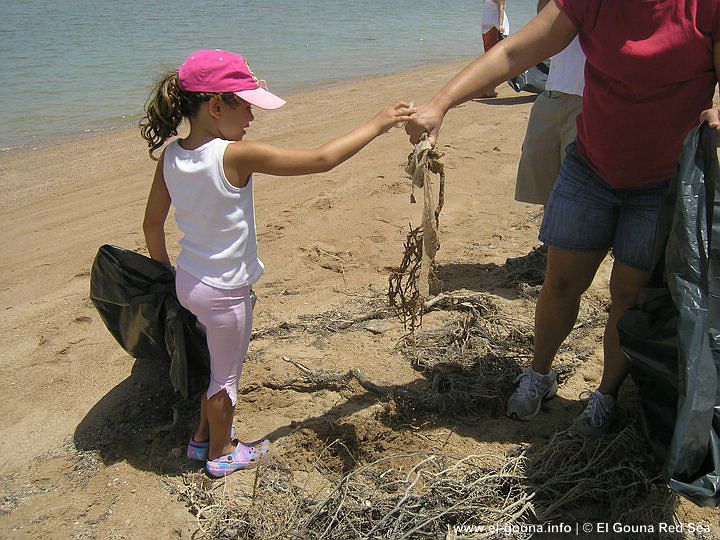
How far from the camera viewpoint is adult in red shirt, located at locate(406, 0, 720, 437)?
86.6 inches

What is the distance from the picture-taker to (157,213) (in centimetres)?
266

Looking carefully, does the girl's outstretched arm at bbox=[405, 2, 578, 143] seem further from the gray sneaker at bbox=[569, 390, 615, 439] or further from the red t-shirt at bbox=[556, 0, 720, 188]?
the gray sneaker at bbox=[569, 390, 615, 439]

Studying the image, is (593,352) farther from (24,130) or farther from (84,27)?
(84,27)

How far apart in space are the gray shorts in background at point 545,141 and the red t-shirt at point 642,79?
4.40ft

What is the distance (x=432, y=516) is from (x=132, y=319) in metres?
1.49

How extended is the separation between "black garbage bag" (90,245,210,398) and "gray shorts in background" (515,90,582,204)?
232 centimetres

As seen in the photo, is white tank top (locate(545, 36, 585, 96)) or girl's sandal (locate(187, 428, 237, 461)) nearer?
girl's sandal (locate(187, 428, 237, 461))

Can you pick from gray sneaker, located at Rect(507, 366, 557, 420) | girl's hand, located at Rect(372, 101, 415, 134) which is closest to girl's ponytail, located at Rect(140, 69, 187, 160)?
girl's hand, located at Rect(372, 101, 415, 134)

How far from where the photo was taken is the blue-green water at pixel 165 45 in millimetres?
10258

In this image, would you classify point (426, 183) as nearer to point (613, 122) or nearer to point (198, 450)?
point (613, 122)

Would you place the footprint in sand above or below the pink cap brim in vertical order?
below

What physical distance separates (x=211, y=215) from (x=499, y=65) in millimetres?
1268

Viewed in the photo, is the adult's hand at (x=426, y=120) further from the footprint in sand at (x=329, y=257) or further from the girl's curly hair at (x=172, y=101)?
the footprint in sand at (x=329, y=257)

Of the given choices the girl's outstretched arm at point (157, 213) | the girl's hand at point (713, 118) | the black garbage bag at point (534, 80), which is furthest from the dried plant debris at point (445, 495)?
the black garbage bag at point (534, 80)
